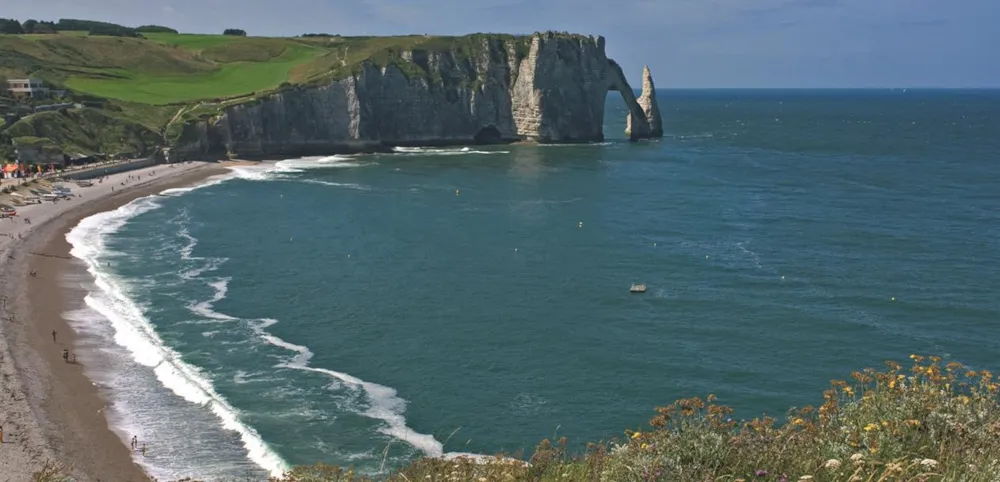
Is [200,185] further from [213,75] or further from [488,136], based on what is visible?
[488,136]

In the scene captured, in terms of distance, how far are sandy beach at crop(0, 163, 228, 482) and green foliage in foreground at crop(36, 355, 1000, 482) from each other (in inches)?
737

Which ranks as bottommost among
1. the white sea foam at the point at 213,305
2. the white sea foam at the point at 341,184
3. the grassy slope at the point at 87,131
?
the white sea foam at the point at 213,305

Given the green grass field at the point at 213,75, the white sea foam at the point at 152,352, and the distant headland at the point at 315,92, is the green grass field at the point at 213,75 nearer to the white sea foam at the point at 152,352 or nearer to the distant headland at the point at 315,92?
the distant headland at the point at 315,92

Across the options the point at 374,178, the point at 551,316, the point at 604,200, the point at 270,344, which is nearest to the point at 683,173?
the point at 604,200

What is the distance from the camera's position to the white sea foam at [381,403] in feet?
118

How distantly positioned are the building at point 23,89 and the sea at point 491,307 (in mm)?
43224

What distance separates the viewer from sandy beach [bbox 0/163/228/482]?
34.1m

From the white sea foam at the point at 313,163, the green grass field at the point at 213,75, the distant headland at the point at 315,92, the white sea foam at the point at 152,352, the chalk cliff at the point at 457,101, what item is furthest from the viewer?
the green grass field at the point at 213,75

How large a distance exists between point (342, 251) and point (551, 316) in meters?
25.2

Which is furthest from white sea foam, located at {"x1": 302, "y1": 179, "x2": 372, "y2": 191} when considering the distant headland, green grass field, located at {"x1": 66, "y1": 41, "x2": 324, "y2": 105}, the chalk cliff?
green grass field, located at {"x1": 66, "y1": 41, "x2": 324, "y2": 105}

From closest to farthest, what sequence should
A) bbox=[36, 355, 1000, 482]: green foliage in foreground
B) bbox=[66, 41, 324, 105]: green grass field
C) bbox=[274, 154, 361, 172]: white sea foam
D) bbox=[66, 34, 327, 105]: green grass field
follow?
bbox=[36, 355, 1000, 482]: green foliage in foreground, bbox=[274, 154, 361, 172]: white sea foam, bbox=[66, 41, 324, 105]: green grass field, bbox=[66, 34, 327, 105]: green grass field

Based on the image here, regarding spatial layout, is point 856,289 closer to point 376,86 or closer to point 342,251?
point 342,251

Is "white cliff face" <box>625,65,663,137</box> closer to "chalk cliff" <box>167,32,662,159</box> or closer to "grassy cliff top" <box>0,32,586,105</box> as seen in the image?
"chalk cliff" <box>167,32,662,159</box>

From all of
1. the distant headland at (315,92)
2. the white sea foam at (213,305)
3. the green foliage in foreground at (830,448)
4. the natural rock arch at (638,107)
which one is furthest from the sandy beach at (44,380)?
the natural rock arch at (638,107)
